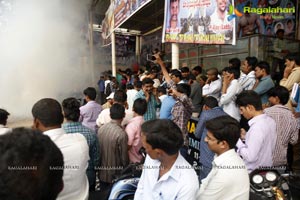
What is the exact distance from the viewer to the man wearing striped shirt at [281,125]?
2.70 metres

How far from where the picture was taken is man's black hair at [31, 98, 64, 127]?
196 cm

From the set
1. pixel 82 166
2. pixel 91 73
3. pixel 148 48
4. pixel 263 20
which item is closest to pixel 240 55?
pixel 263 20

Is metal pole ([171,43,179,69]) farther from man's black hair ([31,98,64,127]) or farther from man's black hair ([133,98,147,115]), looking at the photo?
man's black hair ([31,98,64,127])

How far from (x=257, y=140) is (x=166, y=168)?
1005mm

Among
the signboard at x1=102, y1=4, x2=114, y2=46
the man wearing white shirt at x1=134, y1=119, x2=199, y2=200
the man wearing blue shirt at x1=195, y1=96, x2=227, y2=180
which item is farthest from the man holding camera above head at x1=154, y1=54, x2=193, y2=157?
the signboard at x1=102, y1=4, x2=114, y2=46

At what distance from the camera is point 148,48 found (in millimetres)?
14914

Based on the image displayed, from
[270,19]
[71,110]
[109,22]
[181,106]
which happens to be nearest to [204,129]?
[181,106]

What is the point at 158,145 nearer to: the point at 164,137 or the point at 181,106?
the point at 164,137

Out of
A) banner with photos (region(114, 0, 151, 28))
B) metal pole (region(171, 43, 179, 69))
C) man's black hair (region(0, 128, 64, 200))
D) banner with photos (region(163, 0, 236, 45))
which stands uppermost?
banner with photos (region(114, 0, 151, 28))

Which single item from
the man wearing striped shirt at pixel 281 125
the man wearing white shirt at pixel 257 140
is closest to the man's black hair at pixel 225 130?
the man wearing white shirt at pixel 257 140

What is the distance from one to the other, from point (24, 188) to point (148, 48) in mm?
14406

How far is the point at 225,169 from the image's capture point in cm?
173

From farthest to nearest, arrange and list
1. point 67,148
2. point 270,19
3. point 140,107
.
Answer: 1. point 270,19
2. point 140,107
3. point 67,148

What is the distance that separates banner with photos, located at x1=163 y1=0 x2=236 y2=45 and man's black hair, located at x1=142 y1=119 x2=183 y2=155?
129 inches
